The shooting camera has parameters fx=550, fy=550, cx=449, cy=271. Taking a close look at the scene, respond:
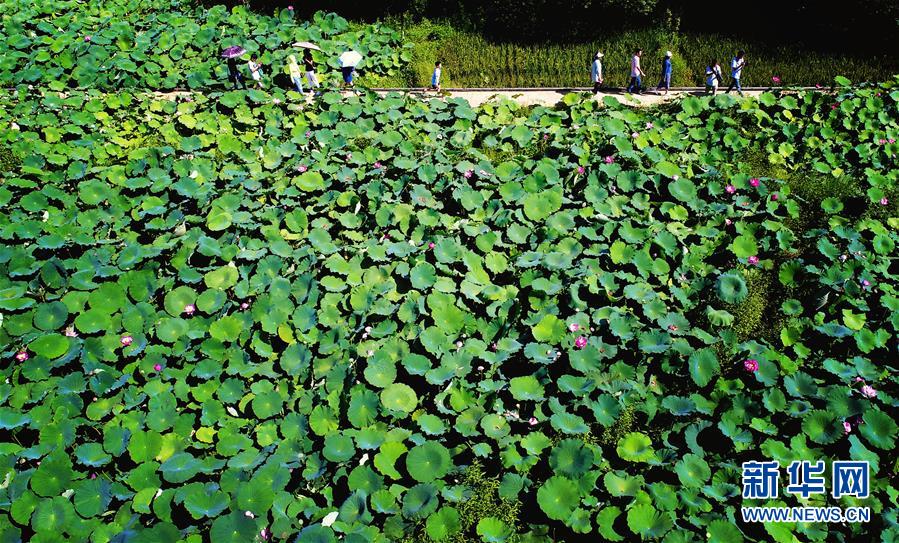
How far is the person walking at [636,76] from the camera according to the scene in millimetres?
9344

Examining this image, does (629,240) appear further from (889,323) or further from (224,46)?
(224,46)

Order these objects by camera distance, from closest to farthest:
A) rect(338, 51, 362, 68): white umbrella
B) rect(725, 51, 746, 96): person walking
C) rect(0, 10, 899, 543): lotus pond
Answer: rect(0, 10, 899, 543): lotus pond → rect(725, 51, 746, 96): person walking → rect(338, 51, 362, 68): white umbrella

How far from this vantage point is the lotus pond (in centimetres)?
415

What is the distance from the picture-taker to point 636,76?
9.47m

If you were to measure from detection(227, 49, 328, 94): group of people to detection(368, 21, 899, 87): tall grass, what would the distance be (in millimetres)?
1533

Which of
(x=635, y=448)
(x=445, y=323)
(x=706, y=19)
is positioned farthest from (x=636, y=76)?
(x=635, y=448)

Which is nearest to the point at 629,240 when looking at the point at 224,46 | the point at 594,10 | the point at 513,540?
the point at 513,540

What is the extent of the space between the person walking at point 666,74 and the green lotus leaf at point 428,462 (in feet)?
25.8

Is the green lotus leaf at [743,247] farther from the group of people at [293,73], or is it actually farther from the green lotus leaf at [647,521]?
the group of people at [293,73]

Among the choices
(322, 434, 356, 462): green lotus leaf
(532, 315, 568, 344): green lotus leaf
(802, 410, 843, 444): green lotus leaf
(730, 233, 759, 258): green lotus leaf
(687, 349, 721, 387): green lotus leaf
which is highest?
(730, 233, 759, 258): green lotus leaf

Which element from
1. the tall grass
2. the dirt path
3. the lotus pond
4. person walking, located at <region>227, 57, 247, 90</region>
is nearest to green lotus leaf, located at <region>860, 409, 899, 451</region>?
the lotus pond

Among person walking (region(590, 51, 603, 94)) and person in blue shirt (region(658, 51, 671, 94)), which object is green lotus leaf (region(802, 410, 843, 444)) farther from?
person in blue shirt (region(658, 51, 671, 94))

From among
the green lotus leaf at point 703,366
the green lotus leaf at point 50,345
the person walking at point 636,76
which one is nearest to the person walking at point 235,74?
the green lotus leaf at point 50,345

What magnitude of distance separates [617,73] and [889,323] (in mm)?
6668
